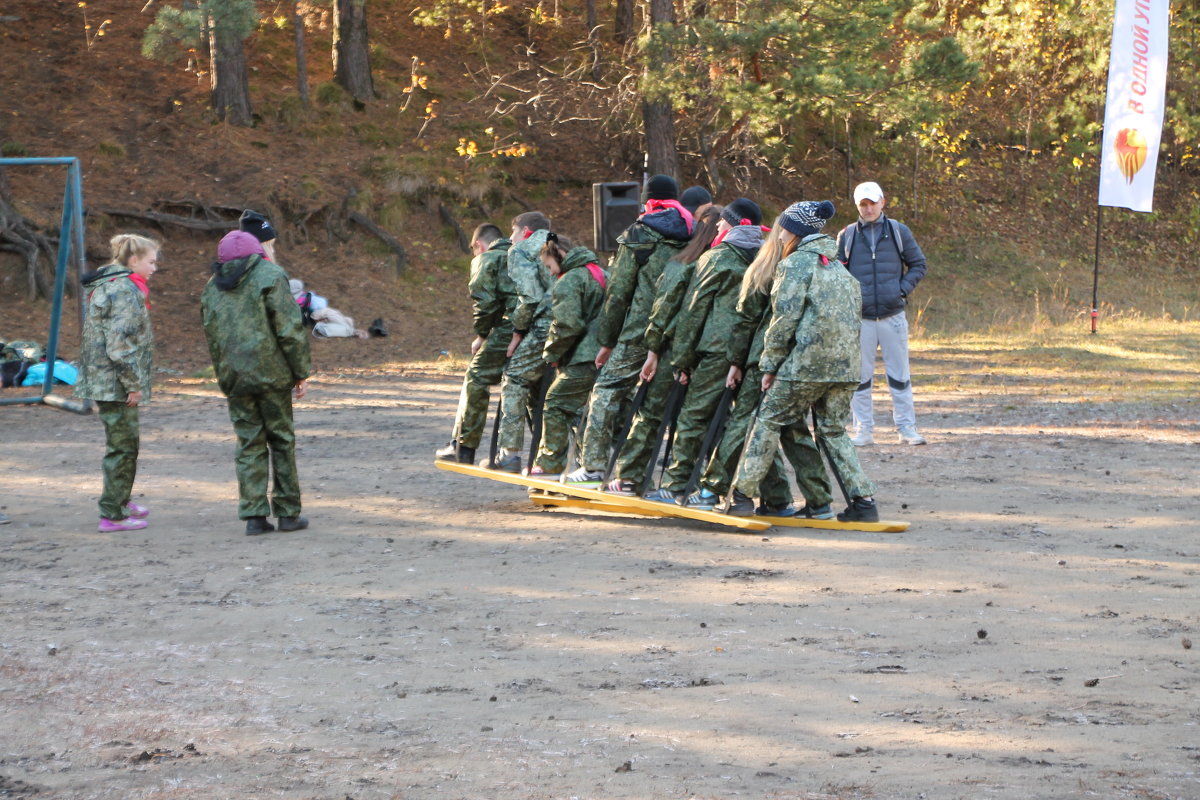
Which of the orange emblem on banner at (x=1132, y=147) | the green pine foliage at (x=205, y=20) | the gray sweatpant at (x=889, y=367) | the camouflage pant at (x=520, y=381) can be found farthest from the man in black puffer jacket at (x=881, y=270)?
the green pine foliage at (x=205, y=20)

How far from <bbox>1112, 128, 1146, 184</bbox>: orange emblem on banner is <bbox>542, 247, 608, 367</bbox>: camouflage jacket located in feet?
33.4

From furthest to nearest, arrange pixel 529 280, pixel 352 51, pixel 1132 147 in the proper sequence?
pixel 352 51
pixel 1132 147
pixel 529 280

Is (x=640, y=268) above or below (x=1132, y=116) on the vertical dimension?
below

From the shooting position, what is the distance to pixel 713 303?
774 centimetres

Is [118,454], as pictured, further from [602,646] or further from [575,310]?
[602,646]

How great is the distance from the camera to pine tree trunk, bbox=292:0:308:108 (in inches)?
908

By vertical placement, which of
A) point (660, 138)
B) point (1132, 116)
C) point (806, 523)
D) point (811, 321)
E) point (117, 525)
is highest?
point (660, 138)

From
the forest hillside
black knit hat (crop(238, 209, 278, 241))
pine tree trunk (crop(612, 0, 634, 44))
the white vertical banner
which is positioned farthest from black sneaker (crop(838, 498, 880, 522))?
pine tree trunk (crop(612, 0, 634, 44))

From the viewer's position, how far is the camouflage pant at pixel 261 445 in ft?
25.6

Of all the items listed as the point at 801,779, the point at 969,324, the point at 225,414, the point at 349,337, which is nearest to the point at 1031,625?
the point at 801,779

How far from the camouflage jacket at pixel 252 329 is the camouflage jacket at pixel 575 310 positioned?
62.6 inches

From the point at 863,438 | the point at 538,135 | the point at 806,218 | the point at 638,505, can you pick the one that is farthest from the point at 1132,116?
the point at 538,135

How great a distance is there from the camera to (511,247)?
897 centimetres

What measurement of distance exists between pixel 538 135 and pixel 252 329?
60.3 feet
